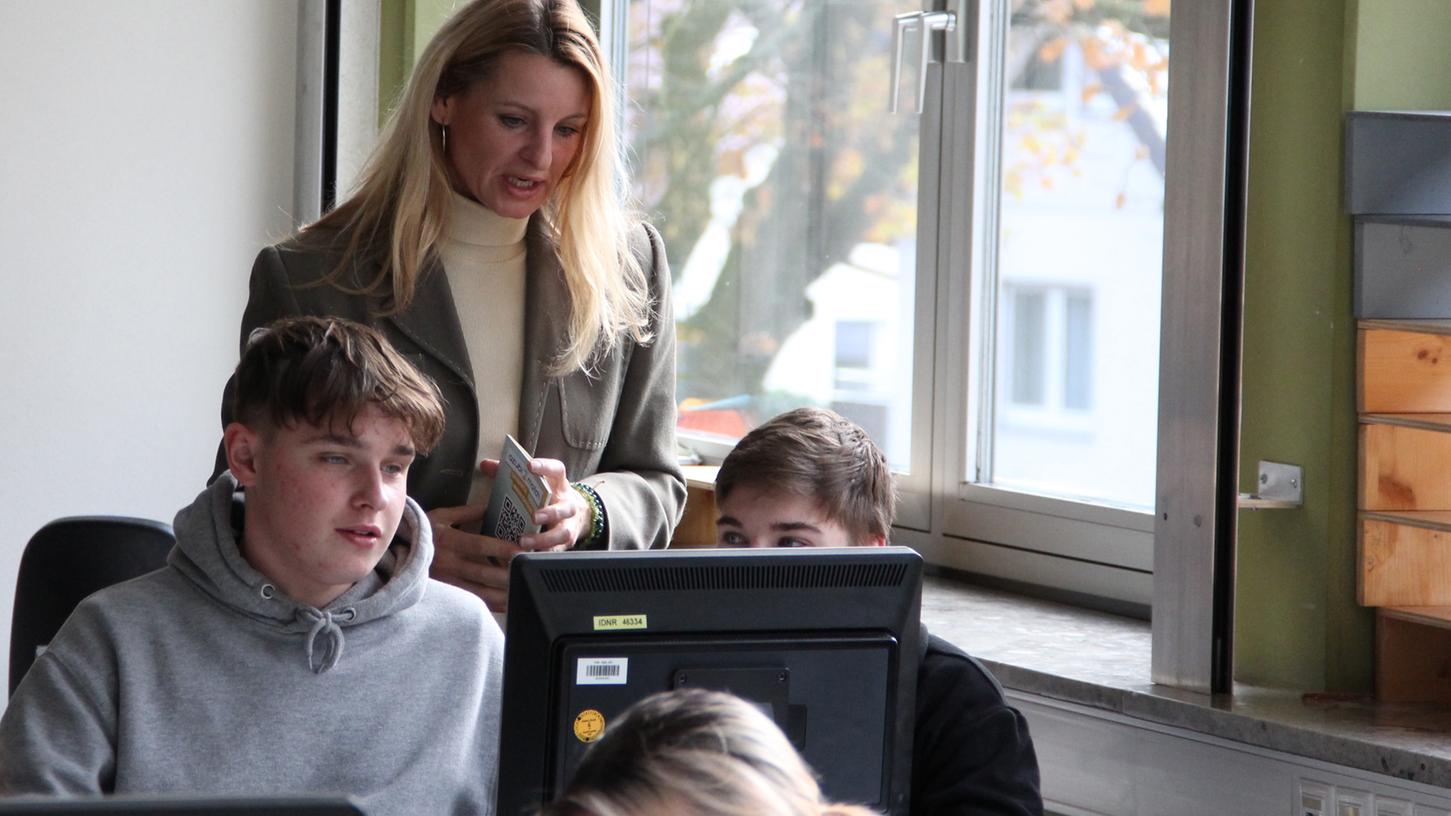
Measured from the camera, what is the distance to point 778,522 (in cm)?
185

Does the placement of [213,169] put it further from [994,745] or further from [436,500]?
[994,745]

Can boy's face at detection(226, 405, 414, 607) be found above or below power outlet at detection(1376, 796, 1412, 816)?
above

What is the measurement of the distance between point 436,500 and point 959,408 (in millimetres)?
1178

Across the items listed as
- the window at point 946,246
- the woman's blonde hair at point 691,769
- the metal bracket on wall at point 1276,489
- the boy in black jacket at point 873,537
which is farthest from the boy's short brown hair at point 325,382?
the window at point 946,246

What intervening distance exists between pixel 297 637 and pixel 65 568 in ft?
1.74

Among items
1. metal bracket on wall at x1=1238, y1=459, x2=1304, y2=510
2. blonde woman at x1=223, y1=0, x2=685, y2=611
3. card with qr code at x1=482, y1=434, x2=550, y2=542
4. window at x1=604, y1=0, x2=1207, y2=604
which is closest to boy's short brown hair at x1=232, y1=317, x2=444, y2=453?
card with qr code at x1=482, y1=434, x2=550, y2=542

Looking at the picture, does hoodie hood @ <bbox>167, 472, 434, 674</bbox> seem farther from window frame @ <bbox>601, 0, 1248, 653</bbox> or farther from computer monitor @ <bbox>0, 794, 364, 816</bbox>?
window frame @ <bbox>601, 0, 1248, 653</bbox>

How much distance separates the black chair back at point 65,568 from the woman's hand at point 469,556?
372mm

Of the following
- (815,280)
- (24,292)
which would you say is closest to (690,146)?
(815,280)

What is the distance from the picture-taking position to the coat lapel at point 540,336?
83.7 inches

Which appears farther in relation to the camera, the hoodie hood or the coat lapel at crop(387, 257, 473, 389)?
the coat lapel at crop(387, 257, 473, 389)

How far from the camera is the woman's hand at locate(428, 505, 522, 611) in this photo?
1.96 meters

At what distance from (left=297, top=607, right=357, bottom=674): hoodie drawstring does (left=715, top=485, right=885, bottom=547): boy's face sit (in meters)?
0.46

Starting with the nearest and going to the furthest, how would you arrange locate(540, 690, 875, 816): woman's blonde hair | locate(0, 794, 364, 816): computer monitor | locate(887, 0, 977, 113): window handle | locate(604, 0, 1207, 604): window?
locate(0, 794, 364, 816): computer monitor, locate(540, 690, 875, 816): woman's blonde hair, locate(604, 0, 1207, 604): window, locate(887, 0, 977, 113): window handle
